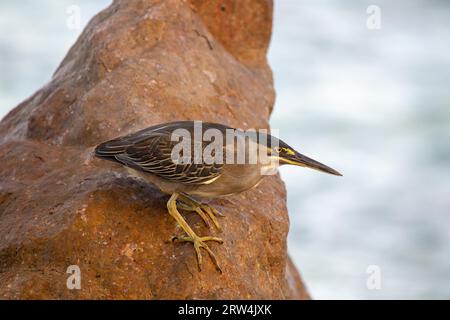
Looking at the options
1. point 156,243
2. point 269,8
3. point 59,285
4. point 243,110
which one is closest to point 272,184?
point 243,110

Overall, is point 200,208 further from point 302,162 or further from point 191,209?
point 302,162

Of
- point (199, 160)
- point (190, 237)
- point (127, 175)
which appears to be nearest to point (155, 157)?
point (199, 160)

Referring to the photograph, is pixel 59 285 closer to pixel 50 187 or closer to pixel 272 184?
pixel 50 187

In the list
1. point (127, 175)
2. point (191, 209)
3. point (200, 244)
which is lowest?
point (200, 244)

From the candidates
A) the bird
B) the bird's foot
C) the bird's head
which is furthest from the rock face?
the bird's head

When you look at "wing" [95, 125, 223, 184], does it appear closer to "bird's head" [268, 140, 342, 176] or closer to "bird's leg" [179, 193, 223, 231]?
"bird's leg" [179, 193, 223, 231]

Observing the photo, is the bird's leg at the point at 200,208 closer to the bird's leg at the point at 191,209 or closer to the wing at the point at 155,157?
the bird's leg at the point at 191,209
